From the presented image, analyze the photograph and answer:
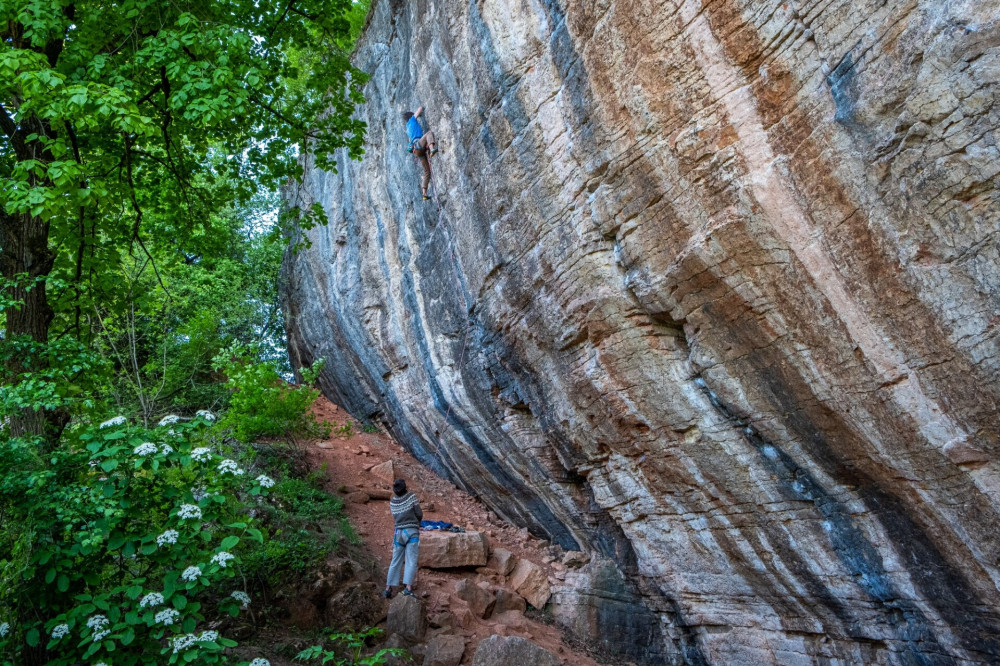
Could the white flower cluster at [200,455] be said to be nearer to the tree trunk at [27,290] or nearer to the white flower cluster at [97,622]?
the white flower cluster at [97,622]

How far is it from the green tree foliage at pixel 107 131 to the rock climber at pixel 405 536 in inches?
135

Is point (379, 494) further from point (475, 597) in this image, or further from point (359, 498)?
point (475, 597)

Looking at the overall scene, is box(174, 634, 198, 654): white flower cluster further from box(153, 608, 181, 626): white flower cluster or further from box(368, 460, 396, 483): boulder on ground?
box(368, 460, 396, 483): boulder on ground

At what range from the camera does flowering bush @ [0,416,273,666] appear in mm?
4281

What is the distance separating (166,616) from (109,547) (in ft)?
1.92

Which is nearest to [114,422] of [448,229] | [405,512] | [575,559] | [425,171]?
[405,512]

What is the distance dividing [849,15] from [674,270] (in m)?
2.15

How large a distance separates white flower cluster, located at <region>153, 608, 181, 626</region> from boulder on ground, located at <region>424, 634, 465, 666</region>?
3.11 meters

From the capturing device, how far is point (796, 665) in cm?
634

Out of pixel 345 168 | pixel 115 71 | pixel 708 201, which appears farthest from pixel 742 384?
pixel 345 168

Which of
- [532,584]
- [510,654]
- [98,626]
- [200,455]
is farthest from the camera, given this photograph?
[532,584]

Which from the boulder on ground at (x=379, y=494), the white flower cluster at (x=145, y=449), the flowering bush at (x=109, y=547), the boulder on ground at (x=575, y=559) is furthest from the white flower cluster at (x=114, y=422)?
the boulder on ground at (x=379, y=494)

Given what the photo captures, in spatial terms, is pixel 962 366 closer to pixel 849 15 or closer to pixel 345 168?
pixel 849 15

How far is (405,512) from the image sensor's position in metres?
7.88
